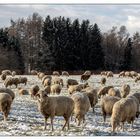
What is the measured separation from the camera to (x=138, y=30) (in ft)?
42.1

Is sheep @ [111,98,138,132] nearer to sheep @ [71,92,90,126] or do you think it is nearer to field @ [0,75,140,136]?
field @ [0,75,140,136]

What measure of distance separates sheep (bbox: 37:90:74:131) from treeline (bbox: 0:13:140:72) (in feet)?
6.19

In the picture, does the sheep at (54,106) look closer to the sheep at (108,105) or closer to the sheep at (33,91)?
the sheep at (108,105)

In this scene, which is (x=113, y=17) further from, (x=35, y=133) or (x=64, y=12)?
(x=35, y=133)

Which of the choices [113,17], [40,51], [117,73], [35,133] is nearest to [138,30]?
[113,17]

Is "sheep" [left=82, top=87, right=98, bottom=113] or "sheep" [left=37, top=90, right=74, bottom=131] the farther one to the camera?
"sheep" [left=82, top=87, right=98, bottom=113]

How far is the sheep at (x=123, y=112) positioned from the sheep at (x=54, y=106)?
1.04 meters

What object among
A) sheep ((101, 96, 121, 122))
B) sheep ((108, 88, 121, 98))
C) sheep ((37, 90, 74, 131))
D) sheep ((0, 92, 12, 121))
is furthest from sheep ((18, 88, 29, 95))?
sheep ((37, 90, 74, 131))

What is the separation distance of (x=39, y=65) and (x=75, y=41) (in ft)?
3.86

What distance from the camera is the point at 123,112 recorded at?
11.9 m

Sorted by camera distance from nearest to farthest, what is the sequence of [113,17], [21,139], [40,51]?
[21,139]
[113,17]
[40,51]

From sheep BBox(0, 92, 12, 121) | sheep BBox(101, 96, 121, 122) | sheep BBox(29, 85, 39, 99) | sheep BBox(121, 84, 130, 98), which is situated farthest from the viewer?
sheep BBox(29, 85, 39, 99)

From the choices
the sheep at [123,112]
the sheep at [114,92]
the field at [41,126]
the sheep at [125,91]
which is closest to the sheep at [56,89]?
the sheep at [114,92]

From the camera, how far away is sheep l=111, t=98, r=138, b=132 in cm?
1177
